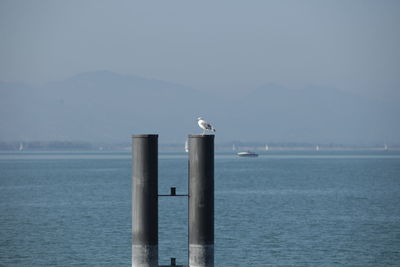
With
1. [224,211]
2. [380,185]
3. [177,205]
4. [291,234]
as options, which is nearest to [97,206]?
[177,205]

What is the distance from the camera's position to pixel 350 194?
97.8m

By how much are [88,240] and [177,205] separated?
28962 millimetres

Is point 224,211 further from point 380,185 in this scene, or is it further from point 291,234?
point 380,185

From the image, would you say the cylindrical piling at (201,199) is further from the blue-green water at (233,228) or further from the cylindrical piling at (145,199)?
the blue-green water at (233,228)

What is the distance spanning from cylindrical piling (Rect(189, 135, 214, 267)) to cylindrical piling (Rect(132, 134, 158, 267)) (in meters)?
0.87

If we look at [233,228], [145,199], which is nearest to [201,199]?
[145,199]

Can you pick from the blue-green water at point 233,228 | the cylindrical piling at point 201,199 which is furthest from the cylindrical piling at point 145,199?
the blue-green water at point 233,228

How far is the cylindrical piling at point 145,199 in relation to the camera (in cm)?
2191

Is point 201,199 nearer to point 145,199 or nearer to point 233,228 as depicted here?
point 145,199

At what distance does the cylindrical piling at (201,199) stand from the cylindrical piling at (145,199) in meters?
0.87

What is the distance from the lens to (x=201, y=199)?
21984 mm

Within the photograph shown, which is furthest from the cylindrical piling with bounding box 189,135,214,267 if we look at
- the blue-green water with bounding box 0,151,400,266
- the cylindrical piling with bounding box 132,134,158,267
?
the blue-green water with bounding box 0,151,400,266

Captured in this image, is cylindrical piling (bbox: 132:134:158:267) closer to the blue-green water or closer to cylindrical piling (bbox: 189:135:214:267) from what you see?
cylindrical piling (bbox: 189:135:214:267)

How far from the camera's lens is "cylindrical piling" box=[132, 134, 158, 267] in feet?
71.9
